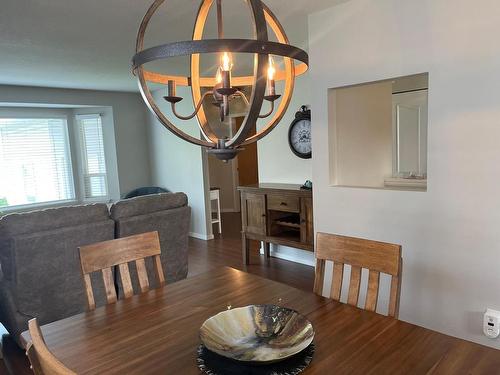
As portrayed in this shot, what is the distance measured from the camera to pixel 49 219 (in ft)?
8.89

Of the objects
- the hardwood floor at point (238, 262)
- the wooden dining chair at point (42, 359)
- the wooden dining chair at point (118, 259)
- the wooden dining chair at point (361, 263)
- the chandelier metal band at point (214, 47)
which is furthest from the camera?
the hardwood floor at point (238, 262)

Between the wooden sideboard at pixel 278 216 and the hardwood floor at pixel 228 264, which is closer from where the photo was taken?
the hardwood floor at pixel 228 264

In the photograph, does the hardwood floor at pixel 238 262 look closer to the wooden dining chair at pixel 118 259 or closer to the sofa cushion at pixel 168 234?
the sofa cushion at pixel 168 234

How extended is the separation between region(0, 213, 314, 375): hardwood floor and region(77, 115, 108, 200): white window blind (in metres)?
1.91

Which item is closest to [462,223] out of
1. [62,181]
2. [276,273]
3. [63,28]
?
[276,273]

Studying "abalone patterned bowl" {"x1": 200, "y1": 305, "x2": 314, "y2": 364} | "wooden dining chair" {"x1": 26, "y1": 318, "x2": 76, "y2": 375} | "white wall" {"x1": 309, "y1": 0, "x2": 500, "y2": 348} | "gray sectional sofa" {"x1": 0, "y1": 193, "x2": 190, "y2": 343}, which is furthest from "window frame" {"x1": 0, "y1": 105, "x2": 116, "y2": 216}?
"wooden dining chair" {"x1": 26, "y1": 318, "x2": 76, "y2": 375}

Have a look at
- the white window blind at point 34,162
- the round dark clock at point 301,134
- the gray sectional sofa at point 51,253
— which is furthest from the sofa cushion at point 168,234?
the white window blind at point 34,162

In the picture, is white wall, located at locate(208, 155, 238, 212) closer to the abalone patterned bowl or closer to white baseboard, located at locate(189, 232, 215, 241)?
white baseboard, located at locate(189, 232, 215, 241)

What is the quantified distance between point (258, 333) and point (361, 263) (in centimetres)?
61

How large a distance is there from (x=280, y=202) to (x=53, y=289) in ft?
7.42

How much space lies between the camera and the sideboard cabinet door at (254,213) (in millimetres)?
4254

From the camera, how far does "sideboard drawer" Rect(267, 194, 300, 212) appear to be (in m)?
3.91

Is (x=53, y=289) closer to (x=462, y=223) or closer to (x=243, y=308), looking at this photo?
(x=243, y=308)

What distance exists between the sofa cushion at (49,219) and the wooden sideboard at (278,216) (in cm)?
176
